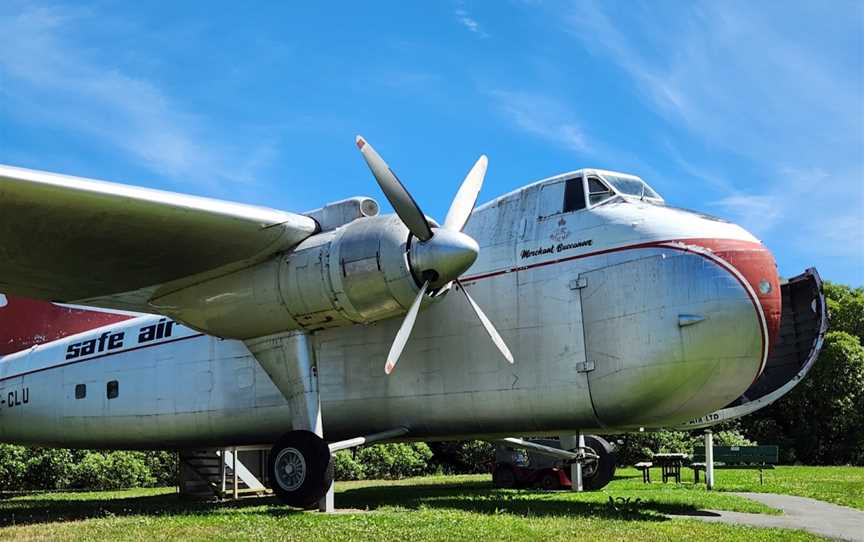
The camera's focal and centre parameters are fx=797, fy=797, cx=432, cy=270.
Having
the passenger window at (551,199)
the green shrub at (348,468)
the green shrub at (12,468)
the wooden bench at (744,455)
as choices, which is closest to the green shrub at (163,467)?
the green shrub at (12,468)

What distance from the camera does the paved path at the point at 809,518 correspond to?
10.4 m

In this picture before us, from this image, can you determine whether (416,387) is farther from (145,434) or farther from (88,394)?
(88,394)

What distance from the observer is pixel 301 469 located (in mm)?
11055

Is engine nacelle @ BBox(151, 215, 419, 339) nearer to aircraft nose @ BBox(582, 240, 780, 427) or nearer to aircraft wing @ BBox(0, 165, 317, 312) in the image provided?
aircraft wing @ BBox(0, 165, 317, 312)

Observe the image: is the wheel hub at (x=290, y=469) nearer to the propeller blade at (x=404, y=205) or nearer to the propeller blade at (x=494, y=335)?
the propeller blade at (x=494, y=335)

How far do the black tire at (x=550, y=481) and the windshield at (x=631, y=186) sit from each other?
982 centimetres

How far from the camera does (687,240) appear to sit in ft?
35.3

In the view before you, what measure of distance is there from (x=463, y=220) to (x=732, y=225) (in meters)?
3.84

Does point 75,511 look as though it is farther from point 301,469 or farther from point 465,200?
point 465,200

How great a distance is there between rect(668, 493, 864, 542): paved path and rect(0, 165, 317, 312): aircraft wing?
729 cm

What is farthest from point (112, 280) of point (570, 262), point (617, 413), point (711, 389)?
point (711, 389)

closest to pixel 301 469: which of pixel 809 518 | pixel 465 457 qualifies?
pixel 809 518

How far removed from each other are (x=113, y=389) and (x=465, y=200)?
8.66 m

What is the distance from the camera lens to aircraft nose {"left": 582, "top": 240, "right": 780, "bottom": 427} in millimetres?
10461
